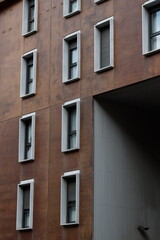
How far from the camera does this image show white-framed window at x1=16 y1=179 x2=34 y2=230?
32969mm

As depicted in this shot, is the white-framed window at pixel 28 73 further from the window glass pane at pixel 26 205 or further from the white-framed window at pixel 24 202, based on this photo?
the window glass pane at pixel 26 205

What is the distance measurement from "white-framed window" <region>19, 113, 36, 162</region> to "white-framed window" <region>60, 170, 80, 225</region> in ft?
10.6

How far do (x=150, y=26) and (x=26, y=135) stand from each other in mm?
9400

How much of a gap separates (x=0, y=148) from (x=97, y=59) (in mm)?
8430

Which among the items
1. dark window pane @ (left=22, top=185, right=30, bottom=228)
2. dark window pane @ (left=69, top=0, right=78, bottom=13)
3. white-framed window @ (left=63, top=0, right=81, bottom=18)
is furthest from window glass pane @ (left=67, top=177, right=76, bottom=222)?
dark window pane @ (left=69, top=0, right=78, bottom=13)

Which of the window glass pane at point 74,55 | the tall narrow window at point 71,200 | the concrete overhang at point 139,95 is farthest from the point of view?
the window glass pane at point 74,55

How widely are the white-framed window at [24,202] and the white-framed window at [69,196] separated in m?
2.27

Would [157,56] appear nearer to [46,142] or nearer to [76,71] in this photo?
[76,71]

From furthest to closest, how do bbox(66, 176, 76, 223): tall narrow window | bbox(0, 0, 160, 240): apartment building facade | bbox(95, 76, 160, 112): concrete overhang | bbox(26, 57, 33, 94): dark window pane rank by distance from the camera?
bbox(26, 57, 33, 94): dark window pane
bbox(66, 176, 76, 223): tall narrow window
bbox(0, 0, 160, 240): apartment building facade
bbox(95, 76, 160, 112): concrete overhang

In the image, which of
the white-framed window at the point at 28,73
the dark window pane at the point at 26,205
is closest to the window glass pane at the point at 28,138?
the white-framed window at the point at 28,73

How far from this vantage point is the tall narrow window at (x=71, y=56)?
105ft

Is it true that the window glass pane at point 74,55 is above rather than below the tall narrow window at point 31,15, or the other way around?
below

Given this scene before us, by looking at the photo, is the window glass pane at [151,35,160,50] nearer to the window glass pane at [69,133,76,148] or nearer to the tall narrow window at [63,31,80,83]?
the tall narrow window at [63,31,80,83]

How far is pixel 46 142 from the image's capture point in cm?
3284
